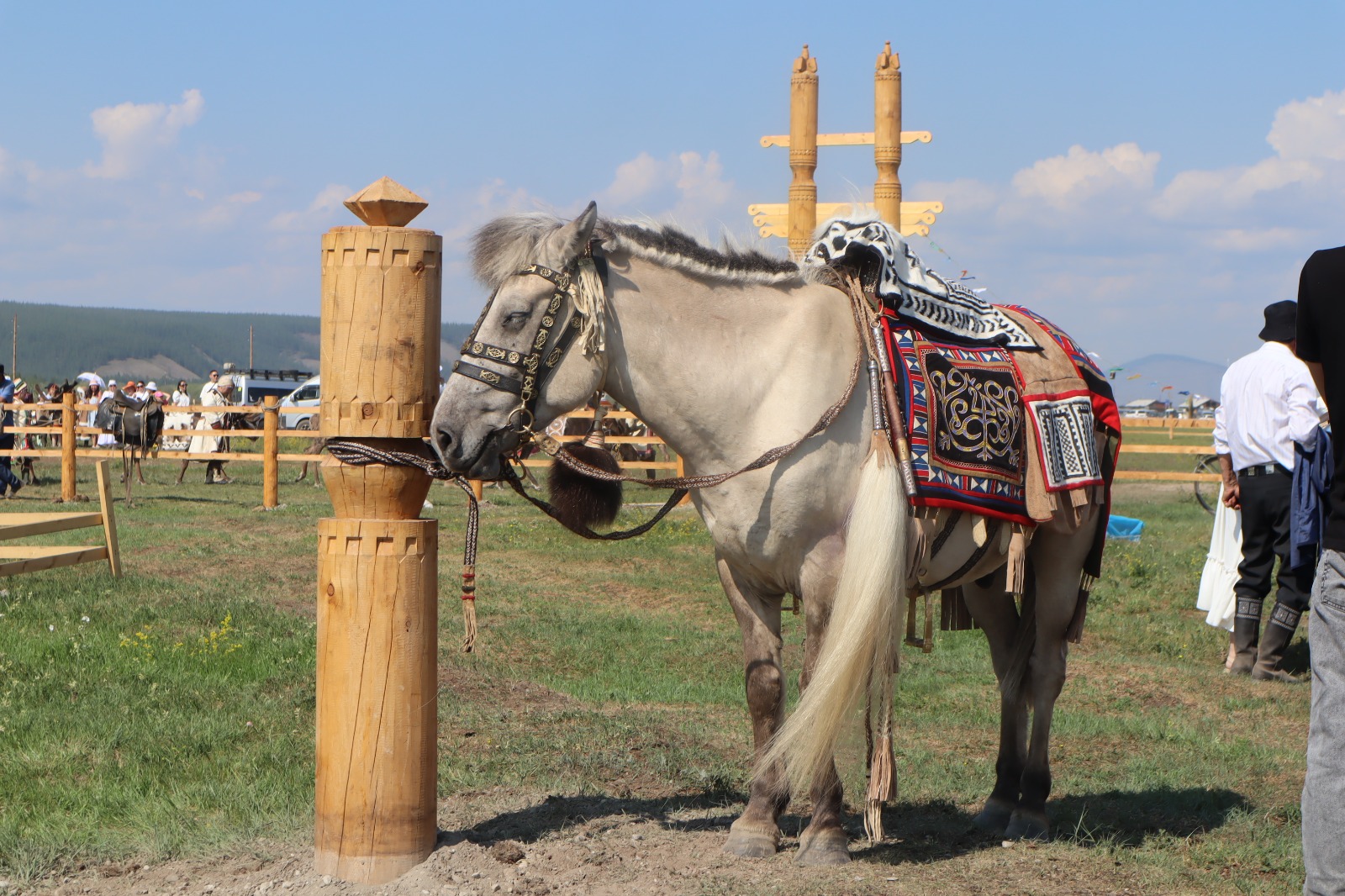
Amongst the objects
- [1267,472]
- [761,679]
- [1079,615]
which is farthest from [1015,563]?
[1267,472]

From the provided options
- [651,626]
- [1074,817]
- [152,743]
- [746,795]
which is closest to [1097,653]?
[651,626]

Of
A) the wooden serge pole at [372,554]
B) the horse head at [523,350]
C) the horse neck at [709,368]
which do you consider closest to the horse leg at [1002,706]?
the horse neck at [709,368]

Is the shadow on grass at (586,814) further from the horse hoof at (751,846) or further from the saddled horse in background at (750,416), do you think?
the saddled horse in background at (750,416)

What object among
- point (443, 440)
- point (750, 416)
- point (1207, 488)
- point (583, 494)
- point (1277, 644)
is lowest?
point (1277, 644)

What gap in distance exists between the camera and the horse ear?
3832 millimetres

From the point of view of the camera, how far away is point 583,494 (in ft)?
14.2

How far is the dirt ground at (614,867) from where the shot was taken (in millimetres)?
3777

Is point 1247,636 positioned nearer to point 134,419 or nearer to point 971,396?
point 971,396

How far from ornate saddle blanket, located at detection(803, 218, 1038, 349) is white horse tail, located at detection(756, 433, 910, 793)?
27.4 inches

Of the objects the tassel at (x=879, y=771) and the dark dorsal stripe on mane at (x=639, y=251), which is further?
the tassel at (x=879, y=771)

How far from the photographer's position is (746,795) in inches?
201

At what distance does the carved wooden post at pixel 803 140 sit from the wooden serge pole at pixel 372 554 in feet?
30.6

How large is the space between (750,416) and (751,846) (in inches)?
Result: 55.6

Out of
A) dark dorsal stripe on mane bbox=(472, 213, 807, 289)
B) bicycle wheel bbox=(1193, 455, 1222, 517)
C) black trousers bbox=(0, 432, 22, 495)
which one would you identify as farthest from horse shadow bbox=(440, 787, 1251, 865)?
black trousers bbox=(0, 432, 22, 495)
